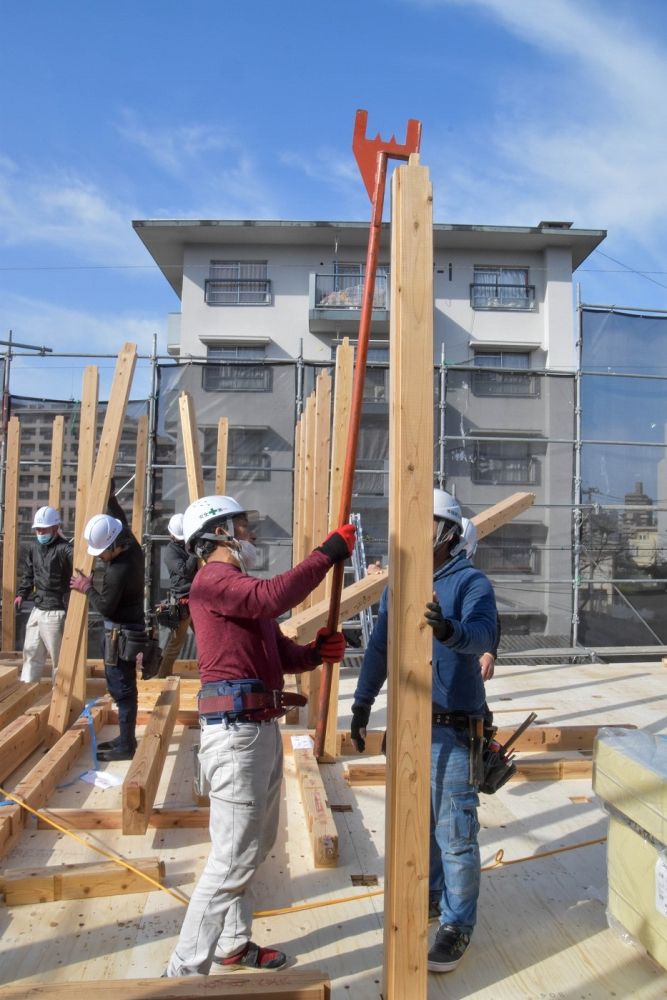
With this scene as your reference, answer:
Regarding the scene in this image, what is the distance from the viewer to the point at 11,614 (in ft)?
29.9

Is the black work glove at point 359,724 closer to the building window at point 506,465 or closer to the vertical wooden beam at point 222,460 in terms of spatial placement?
the vertical wooden beam at point 222,460

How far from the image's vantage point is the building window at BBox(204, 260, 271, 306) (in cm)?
2270

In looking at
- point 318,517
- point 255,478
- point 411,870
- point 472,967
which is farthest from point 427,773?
point 255,478

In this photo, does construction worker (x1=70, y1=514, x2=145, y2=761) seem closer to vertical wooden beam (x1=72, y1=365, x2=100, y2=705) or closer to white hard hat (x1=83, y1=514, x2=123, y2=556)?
white hard hat (x1=83, y1=514, x2=123, y2=556)

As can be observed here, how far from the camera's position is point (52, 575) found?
6.90 m

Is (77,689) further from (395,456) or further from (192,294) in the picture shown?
(192,294)

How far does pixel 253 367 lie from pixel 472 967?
9512 mm

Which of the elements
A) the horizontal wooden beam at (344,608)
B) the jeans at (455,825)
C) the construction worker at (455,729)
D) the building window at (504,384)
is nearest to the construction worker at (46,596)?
the horizontal wooden beam at (344,608)

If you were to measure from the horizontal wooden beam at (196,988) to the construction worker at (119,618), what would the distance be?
9.67ft

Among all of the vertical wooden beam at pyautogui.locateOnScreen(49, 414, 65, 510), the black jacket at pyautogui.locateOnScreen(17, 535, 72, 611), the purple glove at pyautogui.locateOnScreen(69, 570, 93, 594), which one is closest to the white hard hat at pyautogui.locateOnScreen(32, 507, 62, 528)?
the black jacket at pyautogui.locateOnScreen(17, 535, 72, 611)

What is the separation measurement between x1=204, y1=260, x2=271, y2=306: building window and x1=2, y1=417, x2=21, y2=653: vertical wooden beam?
14083mm

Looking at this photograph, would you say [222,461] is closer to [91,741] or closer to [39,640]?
[39,640]

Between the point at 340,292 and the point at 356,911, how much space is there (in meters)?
20.6

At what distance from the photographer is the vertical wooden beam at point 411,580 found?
2.48m
